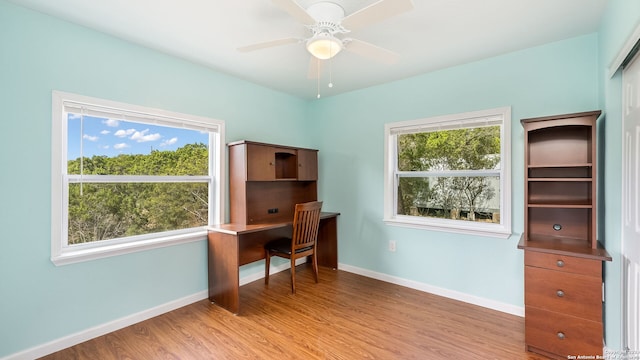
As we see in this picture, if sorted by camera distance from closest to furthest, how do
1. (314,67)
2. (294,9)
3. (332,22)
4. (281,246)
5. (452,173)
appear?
(294,9), (332,22), (314,67), (452,173), (281,246)

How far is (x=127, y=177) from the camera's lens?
8.24ft

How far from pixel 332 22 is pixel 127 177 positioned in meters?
2.14

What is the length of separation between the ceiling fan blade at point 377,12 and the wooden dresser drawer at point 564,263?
6.18 feet

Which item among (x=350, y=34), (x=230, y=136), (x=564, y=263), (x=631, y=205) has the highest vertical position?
(x=350, y=34)

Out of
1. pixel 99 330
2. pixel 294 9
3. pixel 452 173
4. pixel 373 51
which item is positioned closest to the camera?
pixel 294 9

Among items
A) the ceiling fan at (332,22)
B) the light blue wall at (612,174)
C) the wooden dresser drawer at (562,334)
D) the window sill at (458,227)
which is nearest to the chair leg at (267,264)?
the window sill at (458,227)

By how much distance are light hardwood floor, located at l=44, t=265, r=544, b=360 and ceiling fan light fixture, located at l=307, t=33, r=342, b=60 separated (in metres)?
2.11

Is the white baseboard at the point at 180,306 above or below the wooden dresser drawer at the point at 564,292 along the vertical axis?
below

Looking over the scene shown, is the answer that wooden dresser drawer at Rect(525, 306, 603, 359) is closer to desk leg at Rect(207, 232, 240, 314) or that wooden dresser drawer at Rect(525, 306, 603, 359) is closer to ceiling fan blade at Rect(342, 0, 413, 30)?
ceiling fan blade at Rect(342, 0, 413, 30)

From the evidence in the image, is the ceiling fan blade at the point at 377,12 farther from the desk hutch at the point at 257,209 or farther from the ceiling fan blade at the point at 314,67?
the desk hutch at the point at 257,209

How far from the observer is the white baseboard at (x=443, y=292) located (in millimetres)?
2639

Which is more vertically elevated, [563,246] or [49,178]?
[49,178]

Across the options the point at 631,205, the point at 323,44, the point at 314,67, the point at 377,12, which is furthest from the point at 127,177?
the point at 631,205

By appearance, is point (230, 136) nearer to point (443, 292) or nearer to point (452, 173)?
point (452, 173)
